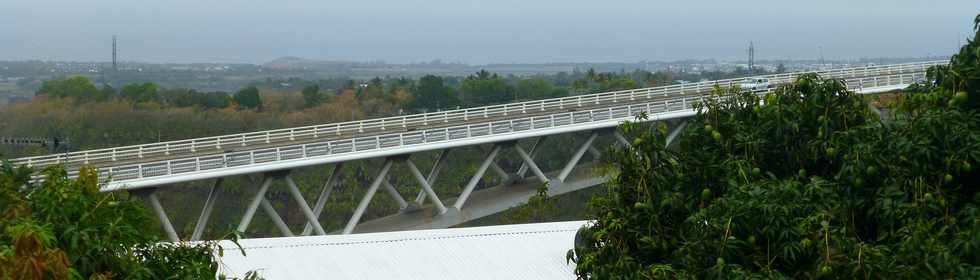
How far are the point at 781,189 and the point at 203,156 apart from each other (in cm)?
3441

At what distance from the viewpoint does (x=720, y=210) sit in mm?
18094

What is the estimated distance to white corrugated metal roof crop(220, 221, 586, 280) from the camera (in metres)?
32.9

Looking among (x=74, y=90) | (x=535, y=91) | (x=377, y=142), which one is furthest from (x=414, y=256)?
(x=74, y=90)

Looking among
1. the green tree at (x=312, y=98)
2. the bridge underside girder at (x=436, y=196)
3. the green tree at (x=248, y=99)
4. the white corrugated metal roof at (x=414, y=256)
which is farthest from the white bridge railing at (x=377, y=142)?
the green tree at (x=312, y=98)

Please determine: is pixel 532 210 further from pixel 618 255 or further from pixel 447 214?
pixel 618 255

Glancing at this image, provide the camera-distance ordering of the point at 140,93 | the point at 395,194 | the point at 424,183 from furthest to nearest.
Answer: the point at 140,93, the point at 395,194, the point at 424,183

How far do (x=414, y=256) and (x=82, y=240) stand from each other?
16.8 metres

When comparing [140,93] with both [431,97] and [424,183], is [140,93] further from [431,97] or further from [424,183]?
[424,183]

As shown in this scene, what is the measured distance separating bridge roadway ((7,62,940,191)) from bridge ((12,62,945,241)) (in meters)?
0.05

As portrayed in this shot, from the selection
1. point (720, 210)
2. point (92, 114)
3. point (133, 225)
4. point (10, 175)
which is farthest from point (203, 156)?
point (92, 114)

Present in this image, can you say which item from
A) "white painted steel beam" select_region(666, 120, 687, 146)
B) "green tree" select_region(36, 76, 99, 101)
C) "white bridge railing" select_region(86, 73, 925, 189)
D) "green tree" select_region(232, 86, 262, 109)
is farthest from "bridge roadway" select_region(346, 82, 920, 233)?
"green tree" select_region(36, 76, 99, 101)

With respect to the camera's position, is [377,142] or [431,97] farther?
[431,97]

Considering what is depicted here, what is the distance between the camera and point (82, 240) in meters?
17.9

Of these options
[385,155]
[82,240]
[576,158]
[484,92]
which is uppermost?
[82,240]
